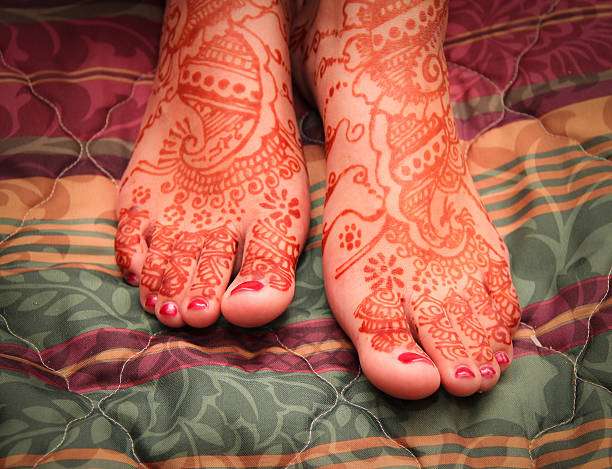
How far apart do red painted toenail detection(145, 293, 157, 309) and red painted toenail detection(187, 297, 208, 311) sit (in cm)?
6

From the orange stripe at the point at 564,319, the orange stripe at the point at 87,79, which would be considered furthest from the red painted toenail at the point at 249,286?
the orange stripe at the point at 87,79

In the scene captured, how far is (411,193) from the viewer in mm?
765

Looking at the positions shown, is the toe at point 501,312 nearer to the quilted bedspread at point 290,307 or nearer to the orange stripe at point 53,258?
the quilted bedspread at point 290,307

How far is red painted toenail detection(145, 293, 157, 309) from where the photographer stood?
2.37 ft

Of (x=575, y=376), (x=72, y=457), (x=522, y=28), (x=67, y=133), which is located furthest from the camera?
(x=522, y=28)

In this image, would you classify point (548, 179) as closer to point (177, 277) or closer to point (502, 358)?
point (502, 358)

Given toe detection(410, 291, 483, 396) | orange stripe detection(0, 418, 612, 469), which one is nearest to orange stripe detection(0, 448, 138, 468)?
orange stripe detection(0, 418, 612, 469)

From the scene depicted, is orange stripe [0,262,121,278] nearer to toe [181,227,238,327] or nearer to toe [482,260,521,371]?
toe [181,227,238,327]

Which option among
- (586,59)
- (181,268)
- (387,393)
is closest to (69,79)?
(181,268)

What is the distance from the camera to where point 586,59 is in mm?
923

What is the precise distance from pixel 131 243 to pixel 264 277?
0.20m

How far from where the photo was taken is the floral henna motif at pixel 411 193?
693 millimetres

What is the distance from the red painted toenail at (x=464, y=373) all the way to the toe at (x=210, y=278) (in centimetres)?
28

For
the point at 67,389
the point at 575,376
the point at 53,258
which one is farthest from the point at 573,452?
the point at 53,258
